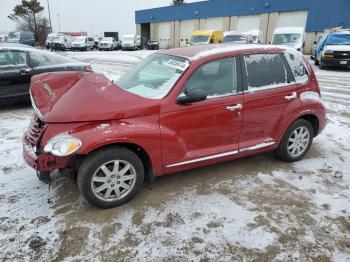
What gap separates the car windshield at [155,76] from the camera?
3.62 metres

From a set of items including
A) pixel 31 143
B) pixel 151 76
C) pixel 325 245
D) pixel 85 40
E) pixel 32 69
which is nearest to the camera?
pixel 325 245

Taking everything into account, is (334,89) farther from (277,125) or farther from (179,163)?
(179,163)

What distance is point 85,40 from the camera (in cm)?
3856

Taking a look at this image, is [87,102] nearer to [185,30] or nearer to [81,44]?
[81,44]

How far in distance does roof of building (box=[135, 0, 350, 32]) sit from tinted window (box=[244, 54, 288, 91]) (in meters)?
30.8

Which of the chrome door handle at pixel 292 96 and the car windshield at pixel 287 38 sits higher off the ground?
the car windshield at pixel 287 38

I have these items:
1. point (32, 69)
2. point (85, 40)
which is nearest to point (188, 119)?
point (32, 69)

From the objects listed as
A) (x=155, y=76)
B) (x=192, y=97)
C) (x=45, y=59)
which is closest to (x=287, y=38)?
(x=45, y=59)

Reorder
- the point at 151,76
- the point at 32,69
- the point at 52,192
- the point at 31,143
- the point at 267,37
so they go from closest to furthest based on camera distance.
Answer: the point at 31,143, the point at 52,192, the point at 151,76, the point at 32,69, the point at 267,37

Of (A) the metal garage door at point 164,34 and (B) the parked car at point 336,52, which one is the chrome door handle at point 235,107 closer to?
(B) the parked car at point 336,52

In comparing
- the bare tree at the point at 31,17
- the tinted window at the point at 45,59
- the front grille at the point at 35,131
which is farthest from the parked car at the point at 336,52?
the bare tree at the point at 31,17

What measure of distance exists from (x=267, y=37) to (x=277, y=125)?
3476 centimetres

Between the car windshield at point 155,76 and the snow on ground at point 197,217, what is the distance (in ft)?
3.92

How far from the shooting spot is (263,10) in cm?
3588
